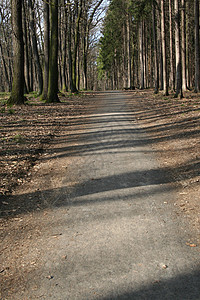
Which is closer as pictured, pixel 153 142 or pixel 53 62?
pixel 153 142

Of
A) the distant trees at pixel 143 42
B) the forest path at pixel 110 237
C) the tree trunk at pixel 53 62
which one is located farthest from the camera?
the distant trees at pixel 143 42

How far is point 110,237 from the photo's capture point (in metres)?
3.94

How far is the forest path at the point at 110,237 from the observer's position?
3006 mm

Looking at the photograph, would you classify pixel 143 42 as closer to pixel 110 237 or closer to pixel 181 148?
pixel 181 148

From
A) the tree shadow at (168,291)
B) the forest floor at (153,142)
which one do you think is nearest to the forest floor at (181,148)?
the forest floor at (153,142)

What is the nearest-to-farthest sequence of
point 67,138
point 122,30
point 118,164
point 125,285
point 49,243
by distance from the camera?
point 125,285
point 49,243
point 118,164
point 67,138
point 122,30

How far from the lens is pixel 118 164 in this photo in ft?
23.0

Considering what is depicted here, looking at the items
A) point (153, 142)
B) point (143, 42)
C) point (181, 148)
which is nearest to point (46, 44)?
point (153, 142)

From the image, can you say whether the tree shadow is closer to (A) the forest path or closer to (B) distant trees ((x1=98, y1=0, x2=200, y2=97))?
(A) the forest path

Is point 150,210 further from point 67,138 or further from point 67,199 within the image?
point 67,138

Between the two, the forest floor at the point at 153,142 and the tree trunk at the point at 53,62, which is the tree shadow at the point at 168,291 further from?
the tree trunk at the point at 53,62

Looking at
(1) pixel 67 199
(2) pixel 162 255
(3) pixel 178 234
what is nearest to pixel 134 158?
(1) pixel 67 199

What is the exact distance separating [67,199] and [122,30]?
1992 inches

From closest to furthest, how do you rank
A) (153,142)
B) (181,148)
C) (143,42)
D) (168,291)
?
(168,291)
(181,148)
(153,142)
(143,42)
